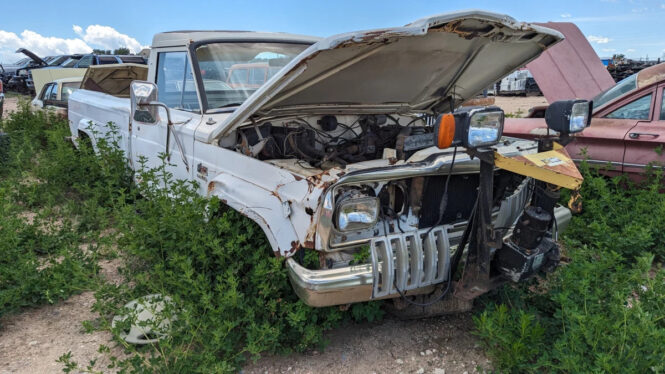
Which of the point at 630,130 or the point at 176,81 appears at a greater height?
the point at 176,81

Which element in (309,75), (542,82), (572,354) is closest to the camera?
(572,354)

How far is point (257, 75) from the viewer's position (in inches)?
151

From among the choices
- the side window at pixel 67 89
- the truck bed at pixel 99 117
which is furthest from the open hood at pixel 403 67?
the side window at pixel 67 89

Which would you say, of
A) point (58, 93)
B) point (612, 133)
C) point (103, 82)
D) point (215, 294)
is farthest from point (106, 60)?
point (612, 133)

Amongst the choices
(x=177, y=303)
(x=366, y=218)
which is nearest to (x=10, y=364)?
(x=177, y=303)

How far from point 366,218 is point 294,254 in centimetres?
46

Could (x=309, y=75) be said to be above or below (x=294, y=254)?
above

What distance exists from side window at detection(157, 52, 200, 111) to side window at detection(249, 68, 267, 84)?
0.47m

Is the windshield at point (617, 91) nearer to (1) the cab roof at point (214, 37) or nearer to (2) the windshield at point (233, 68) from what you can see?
(1) the cab roof at point (214, 37)

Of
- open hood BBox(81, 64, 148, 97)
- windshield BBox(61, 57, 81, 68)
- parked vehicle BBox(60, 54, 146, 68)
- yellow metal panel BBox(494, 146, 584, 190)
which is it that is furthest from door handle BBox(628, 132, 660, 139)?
windshield BBox(61, 57, 81, 68)

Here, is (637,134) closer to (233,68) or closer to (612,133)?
(612,133)

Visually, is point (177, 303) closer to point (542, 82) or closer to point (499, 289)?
point (499, 289)

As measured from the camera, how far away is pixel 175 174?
12.4 feet

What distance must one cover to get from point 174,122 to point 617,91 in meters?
4.65
